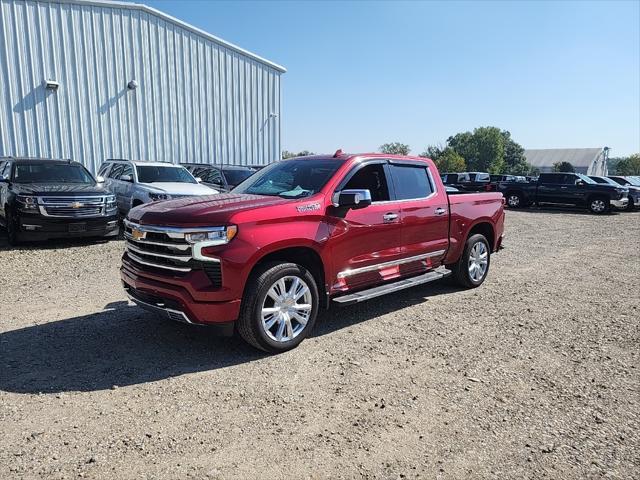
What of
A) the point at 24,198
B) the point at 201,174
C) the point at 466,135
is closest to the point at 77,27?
the point at 201,174

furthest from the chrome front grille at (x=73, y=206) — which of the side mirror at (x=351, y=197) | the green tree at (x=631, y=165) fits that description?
the green tree at (x=631, y=165)

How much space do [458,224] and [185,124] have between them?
15.6 m

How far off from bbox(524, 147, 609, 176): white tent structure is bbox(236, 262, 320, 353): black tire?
A: 401 feet

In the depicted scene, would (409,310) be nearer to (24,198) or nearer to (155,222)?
(155,222)

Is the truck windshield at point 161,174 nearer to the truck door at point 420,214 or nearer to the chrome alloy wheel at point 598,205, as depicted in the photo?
the truck door at point 420,214

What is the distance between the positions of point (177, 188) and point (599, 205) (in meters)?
19.3

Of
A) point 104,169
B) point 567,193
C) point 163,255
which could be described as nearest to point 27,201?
point 104,169

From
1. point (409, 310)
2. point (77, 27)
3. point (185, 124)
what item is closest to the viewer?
point (409, 310)

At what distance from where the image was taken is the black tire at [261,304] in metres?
4.09

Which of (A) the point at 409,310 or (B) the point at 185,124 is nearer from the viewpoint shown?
(A) the point at 409,310

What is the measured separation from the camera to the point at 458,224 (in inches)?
255

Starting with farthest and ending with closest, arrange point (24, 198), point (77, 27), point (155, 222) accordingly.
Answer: point (77, 27)
point (24, 198)
point (155, 222)

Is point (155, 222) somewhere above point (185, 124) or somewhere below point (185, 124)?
below

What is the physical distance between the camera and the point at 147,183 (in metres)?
11.5
